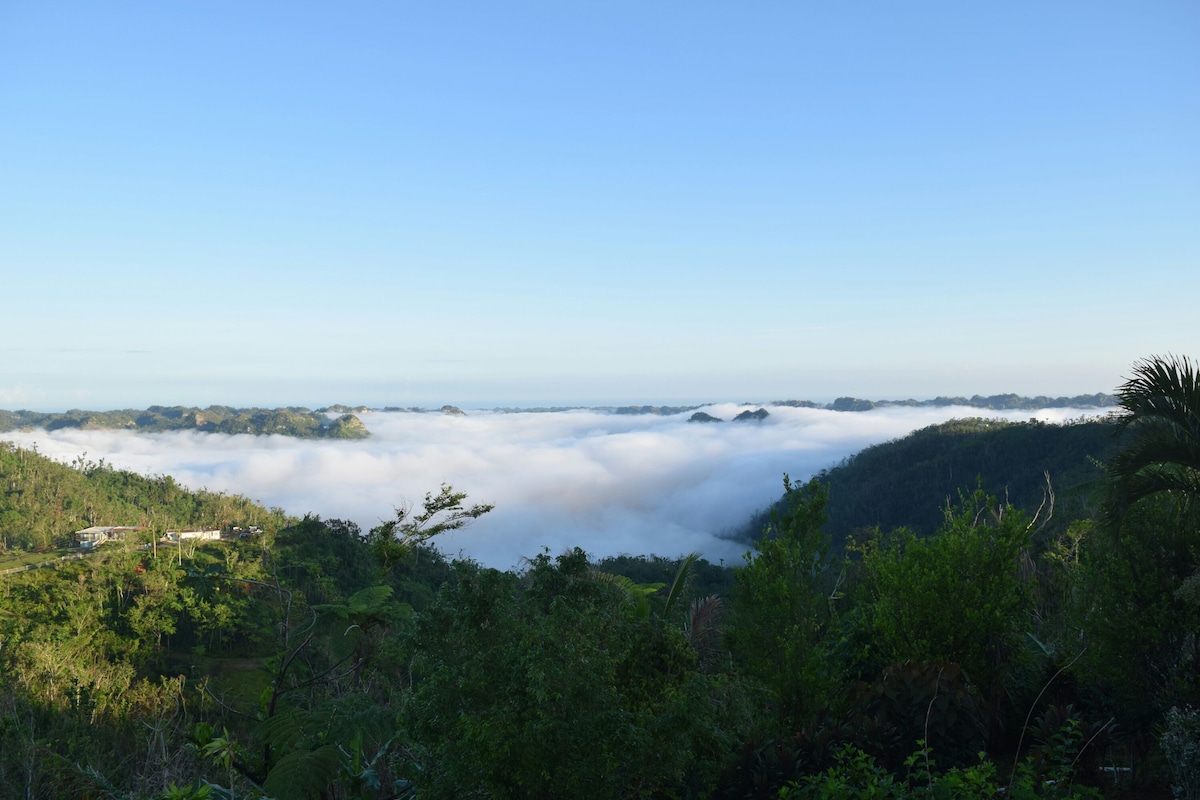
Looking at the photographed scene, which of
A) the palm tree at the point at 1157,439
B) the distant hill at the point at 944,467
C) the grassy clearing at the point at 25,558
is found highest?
the palm tree at the point at 1157,439

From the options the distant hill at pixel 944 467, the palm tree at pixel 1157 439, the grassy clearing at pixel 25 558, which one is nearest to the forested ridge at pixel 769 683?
the palm tree at pixel 1157 439

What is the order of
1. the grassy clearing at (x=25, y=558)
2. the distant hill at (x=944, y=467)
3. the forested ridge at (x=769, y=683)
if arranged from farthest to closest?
the distant hill at (x=944, y=467)
the grassy clearing at (x=25, y=558)
the forested ridge at (x=769, y=683)

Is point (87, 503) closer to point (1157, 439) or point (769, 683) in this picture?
point (769, 683)

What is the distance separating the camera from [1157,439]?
281 inches

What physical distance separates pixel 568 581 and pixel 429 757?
4.48 feet

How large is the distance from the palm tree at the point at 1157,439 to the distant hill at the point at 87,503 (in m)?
68.7

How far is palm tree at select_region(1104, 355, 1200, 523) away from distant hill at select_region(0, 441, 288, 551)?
68.7 m

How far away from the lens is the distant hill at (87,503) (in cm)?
7231

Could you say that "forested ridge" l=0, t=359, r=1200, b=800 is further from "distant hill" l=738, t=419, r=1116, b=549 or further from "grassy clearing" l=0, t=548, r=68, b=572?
"distant hill" l=738, t=419, r=1116, b=549

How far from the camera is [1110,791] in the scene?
640 cm

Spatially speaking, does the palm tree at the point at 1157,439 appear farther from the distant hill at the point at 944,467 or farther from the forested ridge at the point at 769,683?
the distant hill at the point at 944,467

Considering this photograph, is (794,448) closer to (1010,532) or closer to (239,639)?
(239,639)

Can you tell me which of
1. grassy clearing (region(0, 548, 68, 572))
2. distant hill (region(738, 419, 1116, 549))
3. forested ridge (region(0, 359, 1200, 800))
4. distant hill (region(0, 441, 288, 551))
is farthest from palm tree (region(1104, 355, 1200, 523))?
distant hill (region(0, 441, 288, 551))

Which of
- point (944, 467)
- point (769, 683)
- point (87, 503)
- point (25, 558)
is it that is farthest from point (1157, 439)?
point (87, 503)
